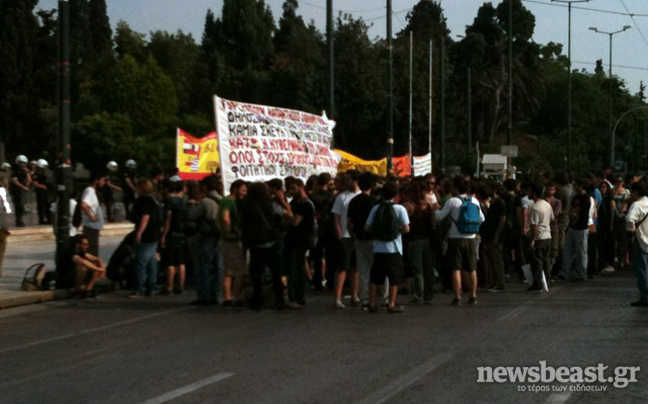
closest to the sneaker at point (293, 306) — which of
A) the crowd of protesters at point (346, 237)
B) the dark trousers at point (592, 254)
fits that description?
the crowd of protesters at point (346, 237)

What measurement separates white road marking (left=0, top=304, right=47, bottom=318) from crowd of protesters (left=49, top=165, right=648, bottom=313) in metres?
1.00

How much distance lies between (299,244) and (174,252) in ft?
8.28

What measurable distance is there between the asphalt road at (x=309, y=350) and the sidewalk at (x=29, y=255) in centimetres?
41

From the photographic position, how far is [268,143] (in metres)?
19.1

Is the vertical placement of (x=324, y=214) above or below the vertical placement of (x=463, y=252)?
above

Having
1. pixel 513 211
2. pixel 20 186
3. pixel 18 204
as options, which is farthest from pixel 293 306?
pixel 18 204

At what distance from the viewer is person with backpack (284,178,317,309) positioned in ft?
50.9

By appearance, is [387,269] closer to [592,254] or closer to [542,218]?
[542,218]

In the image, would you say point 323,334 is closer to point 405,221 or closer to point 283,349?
point 283,349

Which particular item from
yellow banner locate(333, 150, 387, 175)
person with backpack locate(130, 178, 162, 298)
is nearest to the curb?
person with backpack locate(130, 178, 162, 298)

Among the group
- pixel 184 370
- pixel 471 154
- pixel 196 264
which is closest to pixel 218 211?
pixel 196 264

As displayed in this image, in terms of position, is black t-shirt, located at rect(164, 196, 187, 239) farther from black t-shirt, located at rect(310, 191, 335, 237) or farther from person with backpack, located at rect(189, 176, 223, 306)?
black t-shirt, located at rect(310, 191, 335, 237)

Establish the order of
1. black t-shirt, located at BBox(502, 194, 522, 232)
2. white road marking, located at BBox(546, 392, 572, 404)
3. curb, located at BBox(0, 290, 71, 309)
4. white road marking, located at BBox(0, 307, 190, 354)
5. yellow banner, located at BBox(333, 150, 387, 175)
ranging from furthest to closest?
yellow banner, located at BBox(333, 150, 387, 175)
black t-shirt, located at BBox(502, 194, 522, 232)
curb, located at BBox(0, 290, 71, 309)
white road marking, located at BBox(0, 307, 190, 354)
white road marking, located at BBox(546, 392, 572, 404)

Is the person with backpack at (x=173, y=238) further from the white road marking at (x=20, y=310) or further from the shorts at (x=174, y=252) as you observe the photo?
the white road marking at (x=20, y=310)
